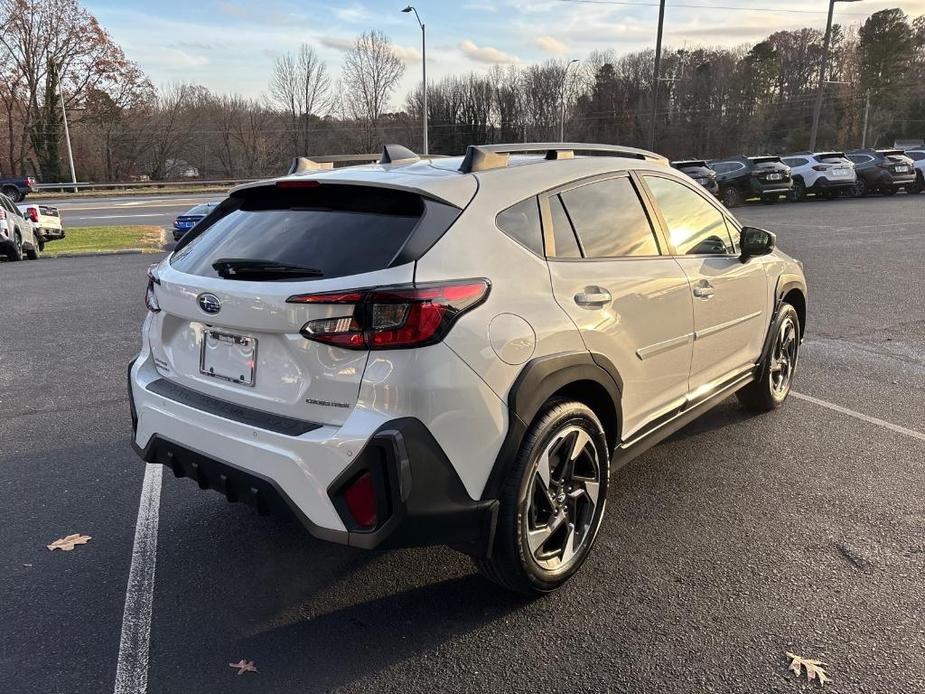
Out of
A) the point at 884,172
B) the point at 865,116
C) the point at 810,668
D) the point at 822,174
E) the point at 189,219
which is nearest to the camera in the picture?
the point at 810,668

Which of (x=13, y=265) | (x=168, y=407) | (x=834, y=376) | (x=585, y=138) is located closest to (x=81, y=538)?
(x=168, y=407)

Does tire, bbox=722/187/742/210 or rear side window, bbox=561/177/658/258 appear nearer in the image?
rear side window, bbox=561/177/658/258

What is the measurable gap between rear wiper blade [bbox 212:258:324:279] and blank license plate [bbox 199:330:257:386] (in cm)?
24

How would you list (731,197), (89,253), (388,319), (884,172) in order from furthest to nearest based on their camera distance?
(884,172) → (731,197) → (89,253) → (388,319)

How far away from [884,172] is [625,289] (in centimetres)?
2884

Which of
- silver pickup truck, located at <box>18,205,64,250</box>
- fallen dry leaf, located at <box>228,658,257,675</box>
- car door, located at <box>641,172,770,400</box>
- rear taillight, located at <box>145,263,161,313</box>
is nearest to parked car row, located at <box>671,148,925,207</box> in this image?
silver pickup truck, located at <box>18,205,64,250</box>

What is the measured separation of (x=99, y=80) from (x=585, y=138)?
159ft

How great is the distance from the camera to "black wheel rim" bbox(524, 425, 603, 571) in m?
2.73

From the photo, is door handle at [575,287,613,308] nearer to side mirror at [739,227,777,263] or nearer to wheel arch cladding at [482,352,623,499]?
wheel arch cladding at [482,352,623,499]

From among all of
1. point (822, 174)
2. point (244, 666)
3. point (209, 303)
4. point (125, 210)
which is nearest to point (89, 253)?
point (209, 303)

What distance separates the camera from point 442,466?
2.35 meters

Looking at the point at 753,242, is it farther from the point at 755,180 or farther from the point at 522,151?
the point at 755,180

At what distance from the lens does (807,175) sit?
85.5 feet

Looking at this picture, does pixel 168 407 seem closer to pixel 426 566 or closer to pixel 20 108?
pixel 426 566
